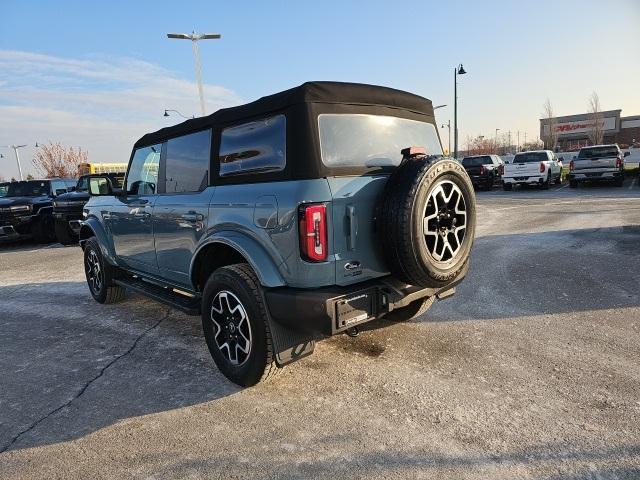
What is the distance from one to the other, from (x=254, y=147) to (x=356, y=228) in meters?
1.00

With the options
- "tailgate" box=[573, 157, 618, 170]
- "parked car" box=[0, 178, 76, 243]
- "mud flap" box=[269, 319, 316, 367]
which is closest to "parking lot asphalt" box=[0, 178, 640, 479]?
"mud flap" box=[269, 319, 316, 367]

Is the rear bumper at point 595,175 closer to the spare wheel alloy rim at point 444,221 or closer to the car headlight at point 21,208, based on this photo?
the spare wheel alloy rim at point 444,221

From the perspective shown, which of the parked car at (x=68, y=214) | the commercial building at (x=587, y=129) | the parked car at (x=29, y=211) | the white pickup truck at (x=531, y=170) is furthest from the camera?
the commercial building at (x=587, y=129)

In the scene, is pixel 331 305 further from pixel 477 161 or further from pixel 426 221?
pixel 477 161

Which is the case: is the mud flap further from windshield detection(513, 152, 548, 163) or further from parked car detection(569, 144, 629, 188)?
windshield detection(513, 152, 548, 163)

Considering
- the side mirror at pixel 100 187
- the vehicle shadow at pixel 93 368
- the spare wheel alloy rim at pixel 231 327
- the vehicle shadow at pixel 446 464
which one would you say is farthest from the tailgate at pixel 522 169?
the spare wheel alloy rim at pixel 231 327

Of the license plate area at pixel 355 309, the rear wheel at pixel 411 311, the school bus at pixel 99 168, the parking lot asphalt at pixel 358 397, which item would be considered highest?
the school bus at pixel 99 168

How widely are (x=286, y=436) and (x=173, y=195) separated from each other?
95.7 inches

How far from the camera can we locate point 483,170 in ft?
70.1

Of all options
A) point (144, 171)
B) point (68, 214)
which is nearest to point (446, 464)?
point (144, 171)

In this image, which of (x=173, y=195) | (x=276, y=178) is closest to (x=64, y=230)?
(x=173, y=195)

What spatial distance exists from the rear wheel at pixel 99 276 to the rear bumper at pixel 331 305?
131 inches

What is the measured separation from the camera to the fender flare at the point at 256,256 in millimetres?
3066

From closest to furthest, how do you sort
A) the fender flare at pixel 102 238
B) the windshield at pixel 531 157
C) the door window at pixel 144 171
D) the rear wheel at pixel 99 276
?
the door window at pixel 144 171 → the fender flare at pixel 102 238 → the rear wheel at pixel 99 276 → the windshield at pixel 531 157
